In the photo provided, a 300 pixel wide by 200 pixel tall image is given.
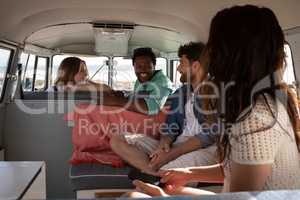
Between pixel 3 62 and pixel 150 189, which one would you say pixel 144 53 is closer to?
pixel 3 62

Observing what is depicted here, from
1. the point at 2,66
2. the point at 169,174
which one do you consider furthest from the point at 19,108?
the point at 169,174

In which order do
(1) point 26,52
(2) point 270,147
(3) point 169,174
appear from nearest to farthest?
(2) point 270,147 < (3) point 169,174 < (1) point 26,52

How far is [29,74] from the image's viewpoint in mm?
4305

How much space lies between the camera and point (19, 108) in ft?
12.9

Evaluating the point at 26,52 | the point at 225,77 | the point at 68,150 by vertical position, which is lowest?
the point at 68,150

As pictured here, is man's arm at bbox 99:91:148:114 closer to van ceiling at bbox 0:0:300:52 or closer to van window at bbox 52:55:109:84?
van window at bbox 52:55:109:84

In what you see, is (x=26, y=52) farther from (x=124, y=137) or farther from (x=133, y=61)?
(x=124, y=137)

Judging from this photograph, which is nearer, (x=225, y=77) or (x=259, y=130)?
(x=259, y=130)

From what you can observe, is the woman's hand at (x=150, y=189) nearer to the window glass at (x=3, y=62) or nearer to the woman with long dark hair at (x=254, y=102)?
the woman with long dark hair at (x=254, y=102)

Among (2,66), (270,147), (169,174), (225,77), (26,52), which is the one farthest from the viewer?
(26,52)

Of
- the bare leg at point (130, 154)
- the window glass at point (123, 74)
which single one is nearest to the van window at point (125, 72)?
the window glass at point (123, 74)

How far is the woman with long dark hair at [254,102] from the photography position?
1213 mm

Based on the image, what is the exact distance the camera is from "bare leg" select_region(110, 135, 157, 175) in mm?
3048

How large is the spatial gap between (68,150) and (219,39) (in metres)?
2.81
